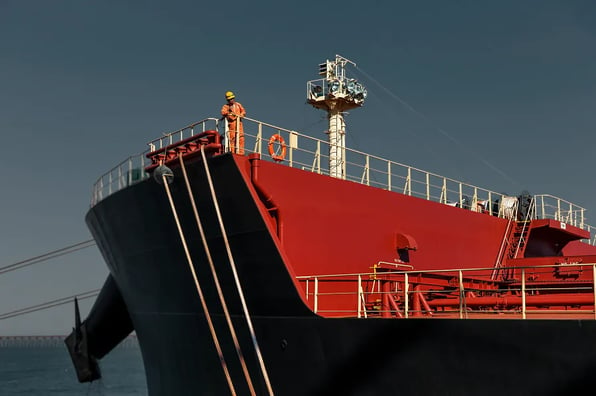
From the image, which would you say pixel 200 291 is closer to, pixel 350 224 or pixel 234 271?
pixel 234 271

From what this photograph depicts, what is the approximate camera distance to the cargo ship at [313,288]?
12.6 meters

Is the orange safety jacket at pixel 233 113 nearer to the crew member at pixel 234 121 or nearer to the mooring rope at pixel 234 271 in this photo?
the crew member at pixel 234 121

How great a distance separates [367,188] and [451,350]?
6.20m

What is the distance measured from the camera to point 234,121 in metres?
16.5

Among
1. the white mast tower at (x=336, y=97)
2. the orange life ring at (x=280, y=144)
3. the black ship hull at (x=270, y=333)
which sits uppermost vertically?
the white mast tower at (x=336, y=97)

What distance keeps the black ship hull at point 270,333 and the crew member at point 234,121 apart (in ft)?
2.08

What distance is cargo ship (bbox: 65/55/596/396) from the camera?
12.6 m

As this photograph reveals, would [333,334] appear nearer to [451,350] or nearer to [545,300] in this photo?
[451,350]

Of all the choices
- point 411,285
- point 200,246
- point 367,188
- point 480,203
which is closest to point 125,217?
point 200,246

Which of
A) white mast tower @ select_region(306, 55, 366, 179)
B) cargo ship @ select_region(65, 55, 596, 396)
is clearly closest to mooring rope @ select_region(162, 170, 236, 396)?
cargo ship @ select_region(65, 55, 596, 396)

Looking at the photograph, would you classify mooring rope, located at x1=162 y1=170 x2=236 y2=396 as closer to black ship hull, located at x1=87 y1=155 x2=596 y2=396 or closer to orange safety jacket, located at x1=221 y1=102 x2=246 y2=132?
black ship hull, located at x1=87 y1=155 x2=596 y2=396

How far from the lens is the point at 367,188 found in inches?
712

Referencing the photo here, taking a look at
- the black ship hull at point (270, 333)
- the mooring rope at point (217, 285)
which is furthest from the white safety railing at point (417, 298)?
the mooring rope at point (217, 285)

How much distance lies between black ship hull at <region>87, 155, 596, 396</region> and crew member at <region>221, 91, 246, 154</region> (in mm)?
633
